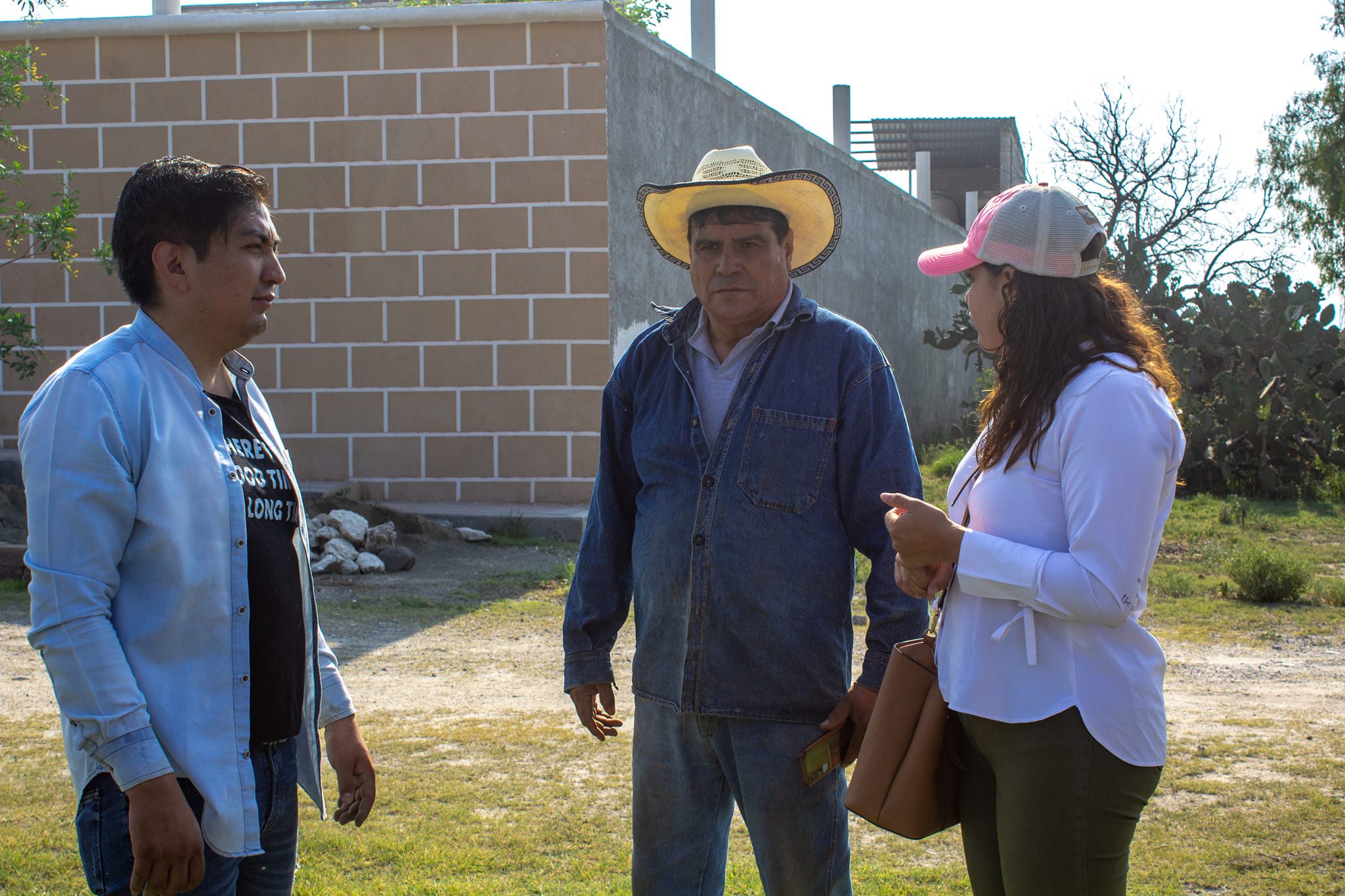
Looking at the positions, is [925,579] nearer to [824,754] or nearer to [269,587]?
[824,754]

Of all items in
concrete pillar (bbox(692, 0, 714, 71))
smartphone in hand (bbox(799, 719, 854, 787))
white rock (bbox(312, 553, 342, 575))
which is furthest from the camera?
concrete pillar (bbox(692, 0, 714, 71))

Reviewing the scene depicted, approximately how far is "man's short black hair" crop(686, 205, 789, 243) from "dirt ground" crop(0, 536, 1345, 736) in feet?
11.6

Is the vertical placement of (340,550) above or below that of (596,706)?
below

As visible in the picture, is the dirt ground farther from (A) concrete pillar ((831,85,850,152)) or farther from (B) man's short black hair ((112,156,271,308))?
(A) concrete pillar ((831,85,850,152))

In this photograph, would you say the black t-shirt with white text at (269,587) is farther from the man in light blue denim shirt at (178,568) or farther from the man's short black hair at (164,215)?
the man's short black hair at (164,215)

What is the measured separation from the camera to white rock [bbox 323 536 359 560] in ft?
32.1

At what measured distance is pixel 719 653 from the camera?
2637mm

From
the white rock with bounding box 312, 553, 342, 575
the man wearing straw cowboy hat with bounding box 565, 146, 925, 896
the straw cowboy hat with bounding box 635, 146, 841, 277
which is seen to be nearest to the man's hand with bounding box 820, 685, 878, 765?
the man wearing straw cowboy hat with bounding box 565, 146, 925, 896

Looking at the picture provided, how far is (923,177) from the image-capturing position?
27328 mm

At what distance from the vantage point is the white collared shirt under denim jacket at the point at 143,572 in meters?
1.96

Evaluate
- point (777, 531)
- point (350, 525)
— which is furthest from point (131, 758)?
point (350, 525)

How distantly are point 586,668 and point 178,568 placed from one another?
117 centimetres

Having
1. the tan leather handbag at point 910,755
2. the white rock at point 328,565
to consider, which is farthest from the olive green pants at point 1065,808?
the white rock at point 328,565

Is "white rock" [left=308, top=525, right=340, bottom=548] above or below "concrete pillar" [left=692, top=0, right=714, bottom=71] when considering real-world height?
below
